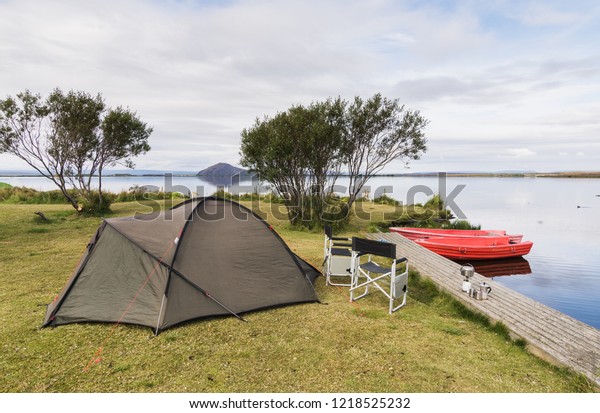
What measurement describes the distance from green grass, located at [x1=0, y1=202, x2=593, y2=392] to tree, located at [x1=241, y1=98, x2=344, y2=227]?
9.52 metres

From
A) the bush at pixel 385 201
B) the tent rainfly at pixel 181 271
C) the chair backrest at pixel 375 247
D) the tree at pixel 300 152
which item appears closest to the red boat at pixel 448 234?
the tree at pixel 300 152

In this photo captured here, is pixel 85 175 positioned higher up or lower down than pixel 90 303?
higher up

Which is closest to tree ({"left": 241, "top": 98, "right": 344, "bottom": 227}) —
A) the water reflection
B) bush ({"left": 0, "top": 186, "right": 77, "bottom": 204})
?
the water reflection

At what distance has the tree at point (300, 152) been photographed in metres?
14.9

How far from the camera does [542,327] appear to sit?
213 inches

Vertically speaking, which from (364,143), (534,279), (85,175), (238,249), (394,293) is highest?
(364,143)

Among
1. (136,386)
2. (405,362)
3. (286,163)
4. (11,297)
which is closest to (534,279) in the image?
(405,362)

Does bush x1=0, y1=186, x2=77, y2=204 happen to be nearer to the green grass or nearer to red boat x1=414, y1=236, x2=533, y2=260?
the green grass

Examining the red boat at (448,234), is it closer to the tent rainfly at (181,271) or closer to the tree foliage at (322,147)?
the tree foliage at (322,147)

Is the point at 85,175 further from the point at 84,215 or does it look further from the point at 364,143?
the point at 364,143

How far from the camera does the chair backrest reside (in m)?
5.83

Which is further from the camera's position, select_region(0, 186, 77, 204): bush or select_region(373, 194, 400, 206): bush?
select_region(373, 194, 400, 206): bush
